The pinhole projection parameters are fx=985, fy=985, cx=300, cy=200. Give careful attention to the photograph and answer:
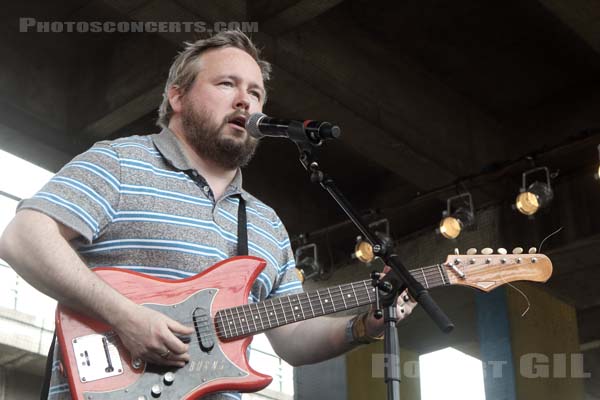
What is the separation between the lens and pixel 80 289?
8.65 ft

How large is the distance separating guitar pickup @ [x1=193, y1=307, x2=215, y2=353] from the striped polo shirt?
0.13 m

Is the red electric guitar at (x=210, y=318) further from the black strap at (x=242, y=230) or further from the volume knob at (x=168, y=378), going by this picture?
the black strap at (x=242, y=230)

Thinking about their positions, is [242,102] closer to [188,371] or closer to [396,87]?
[188,371]

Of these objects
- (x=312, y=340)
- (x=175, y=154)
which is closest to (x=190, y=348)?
(x=312, y=340)

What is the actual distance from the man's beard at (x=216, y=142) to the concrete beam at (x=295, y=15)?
115 inches

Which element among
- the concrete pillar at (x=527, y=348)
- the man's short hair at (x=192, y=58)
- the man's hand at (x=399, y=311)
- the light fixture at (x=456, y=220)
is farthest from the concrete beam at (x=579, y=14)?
the man's hand at (x=399, y=311)

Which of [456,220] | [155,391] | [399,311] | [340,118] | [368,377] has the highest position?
[340,118]

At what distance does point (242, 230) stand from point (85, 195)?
54 centimetres

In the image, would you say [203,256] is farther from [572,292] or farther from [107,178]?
[572,292]

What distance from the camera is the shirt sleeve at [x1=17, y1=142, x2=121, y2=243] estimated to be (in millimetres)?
2746

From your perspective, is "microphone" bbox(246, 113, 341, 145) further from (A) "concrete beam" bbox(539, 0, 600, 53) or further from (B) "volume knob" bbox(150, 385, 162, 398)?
(A) "concrete beam" bbox(539, 0, 600, 53)

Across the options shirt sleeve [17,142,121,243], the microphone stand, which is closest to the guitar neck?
the microphone stand

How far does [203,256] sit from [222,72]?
0.73m

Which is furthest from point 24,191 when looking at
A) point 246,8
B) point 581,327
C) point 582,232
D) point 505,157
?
point 581,327
